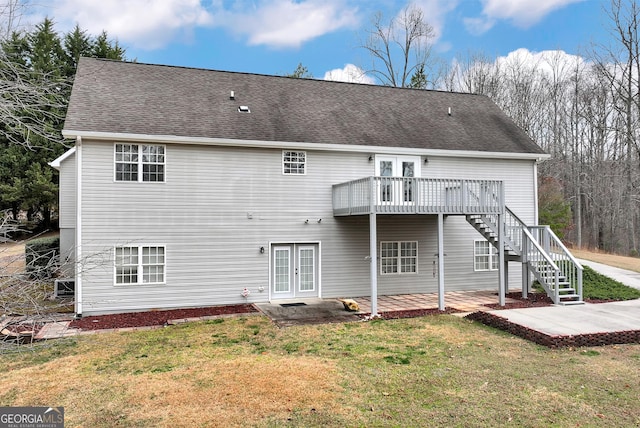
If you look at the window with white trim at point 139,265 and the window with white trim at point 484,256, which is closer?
the window with white trim at point 139,265

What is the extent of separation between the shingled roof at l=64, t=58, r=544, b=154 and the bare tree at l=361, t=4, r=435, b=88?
596 inches

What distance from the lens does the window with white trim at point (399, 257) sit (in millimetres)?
15234

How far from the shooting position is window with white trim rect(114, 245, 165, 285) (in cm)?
1244

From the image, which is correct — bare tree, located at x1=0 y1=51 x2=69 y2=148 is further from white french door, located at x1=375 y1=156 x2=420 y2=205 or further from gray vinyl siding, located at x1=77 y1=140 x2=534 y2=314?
white french door, located at x1=375 y1=156 x2=420 y2=205

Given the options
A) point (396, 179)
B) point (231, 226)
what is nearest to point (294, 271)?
point (231, 226)

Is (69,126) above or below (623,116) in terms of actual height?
below

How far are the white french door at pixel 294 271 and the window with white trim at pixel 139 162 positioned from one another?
426 centimetres

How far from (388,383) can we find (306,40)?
28.6 metres

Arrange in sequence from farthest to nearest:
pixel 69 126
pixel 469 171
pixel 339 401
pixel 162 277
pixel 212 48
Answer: pixel 212 48
pixel 469 171
pixel 162 277
pixel 69 126
pixel 339 401

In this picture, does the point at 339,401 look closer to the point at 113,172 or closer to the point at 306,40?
the point at 113,172

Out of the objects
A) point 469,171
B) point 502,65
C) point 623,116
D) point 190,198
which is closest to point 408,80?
point 502,65

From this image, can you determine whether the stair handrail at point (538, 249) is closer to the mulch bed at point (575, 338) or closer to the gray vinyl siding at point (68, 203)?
the mulch bed at point (575, 338)

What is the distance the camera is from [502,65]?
112ft

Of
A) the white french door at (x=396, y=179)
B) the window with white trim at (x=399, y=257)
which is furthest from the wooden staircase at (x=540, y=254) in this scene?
the white french door at (x=396, y=179)
